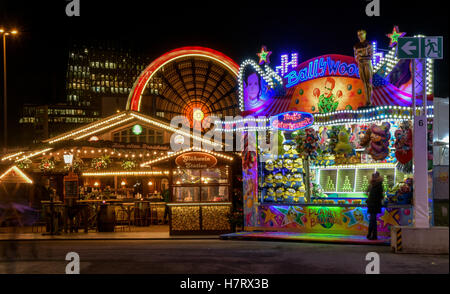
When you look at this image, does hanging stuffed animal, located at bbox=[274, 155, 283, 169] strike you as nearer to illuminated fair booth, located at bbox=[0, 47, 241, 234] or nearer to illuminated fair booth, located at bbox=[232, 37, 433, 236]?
illuminated fair booth, located at bbox=[232, 37, 433, 236]

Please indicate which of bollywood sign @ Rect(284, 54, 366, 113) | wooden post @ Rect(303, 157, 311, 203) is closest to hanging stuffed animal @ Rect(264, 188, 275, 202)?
wooden post @ Rect(303, 157, 311, 203)

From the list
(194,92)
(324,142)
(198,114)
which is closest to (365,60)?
(324,142)

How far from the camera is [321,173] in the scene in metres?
20.1

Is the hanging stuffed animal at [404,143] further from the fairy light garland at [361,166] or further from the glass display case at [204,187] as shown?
the glass display case at [204,187]

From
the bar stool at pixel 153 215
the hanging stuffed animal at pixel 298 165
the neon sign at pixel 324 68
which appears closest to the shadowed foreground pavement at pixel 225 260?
the hanging stuffed animal at pixel 298 165

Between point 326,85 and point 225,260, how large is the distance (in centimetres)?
864

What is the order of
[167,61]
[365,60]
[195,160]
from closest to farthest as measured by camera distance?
1. [365,60]
2. [195,160]
3. [167,61]

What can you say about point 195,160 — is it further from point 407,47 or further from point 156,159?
point 407,47

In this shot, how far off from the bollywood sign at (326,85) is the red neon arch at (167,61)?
554 inches

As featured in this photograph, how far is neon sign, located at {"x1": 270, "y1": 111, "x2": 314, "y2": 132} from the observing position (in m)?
17.7

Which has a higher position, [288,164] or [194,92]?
[194,92]

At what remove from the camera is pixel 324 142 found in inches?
737

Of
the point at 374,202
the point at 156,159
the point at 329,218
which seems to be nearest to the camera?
the point at 374,202
